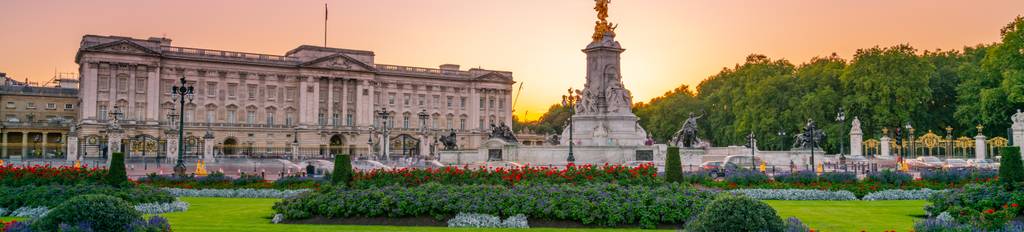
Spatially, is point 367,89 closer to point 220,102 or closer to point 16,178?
point 220,102

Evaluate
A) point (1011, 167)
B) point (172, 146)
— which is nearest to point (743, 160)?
point (1011, 167)

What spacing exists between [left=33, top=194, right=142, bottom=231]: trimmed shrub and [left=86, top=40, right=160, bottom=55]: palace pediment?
263ft

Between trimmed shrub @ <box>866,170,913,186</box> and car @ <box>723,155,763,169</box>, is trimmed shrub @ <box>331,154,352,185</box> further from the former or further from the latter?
car @ <box>723,155,763,169</box>

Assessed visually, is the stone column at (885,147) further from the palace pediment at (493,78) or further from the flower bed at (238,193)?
the palace pediment at (493,78)

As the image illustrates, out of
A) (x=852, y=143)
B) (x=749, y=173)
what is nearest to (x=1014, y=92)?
(x=852, y=143)

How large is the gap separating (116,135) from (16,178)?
1551 inches

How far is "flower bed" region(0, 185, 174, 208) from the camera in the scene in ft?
64.4

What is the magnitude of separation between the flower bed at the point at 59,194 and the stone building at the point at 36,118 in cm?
7252

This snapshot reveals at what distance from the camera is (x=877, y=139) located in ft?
221

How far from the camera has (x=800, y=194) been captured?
2486cm

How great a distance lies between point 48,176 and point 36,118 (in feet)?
259

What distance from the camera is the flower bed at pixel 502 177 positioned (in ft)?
64.7

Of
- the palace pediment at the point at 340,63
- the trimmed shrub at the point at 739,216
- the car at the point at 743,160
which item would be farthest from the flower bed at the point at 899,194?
the palace pediment at the point at 340,63

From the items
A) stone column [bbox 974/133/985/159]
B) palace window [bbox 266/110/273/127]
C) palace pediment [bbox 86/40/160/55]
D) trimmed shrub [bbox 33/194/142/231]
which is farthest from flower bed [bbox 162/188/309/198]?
palace window [bbox 266/110/273/127]
